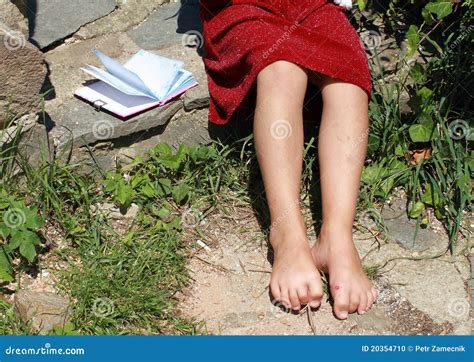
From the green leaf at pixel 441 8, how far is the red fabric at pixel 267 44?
377 mm

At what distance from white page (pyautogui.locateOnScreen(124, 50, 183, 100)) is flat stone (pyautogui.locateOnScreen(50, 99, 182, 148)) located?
0.08m

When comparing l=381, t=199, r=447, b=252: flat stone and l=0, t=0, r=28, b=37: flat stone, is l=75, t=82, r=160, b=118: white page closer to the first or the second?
l=0, t=0, r=28, b=37: flat stone

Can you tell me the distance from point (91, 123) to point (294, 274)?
3.27 ft

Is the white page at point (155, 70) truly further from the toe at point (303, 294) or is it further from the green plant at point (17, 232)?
the toe at point (303, 294)

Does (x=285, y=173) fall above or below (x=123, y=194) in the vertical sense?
above

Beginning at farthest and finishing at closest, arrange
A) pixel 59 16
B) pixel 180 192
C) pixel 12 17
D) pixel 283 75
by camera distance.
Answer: pixel 59 16 → pixel 180 192 → pixel 12 17 → pixel 283 75

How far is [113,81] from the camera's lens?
133 inches

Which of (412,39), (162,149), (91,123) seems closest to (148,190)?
(162,149)

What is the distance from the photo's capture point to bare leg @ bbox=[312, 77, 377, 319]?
9.39 feet

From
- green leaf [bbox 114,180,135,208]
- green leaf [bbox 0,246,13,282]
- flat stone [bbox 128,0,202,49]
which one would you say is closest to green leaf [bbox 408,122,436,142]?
flat stone [bbox 128,0,202,49]

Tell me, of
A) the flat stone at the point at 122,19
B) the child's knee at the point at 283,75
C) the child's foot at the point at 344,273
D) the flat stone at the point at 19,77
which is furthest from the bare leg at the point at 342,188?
the flat stone at the point at 122,19

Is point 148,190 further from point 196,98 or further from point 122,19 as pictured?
point 122,19

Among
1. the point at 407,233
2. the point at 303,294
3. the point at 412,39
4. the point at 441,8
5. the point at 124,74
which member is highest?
the point at 441,8

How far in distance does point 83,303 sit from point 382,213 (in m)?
1.22
